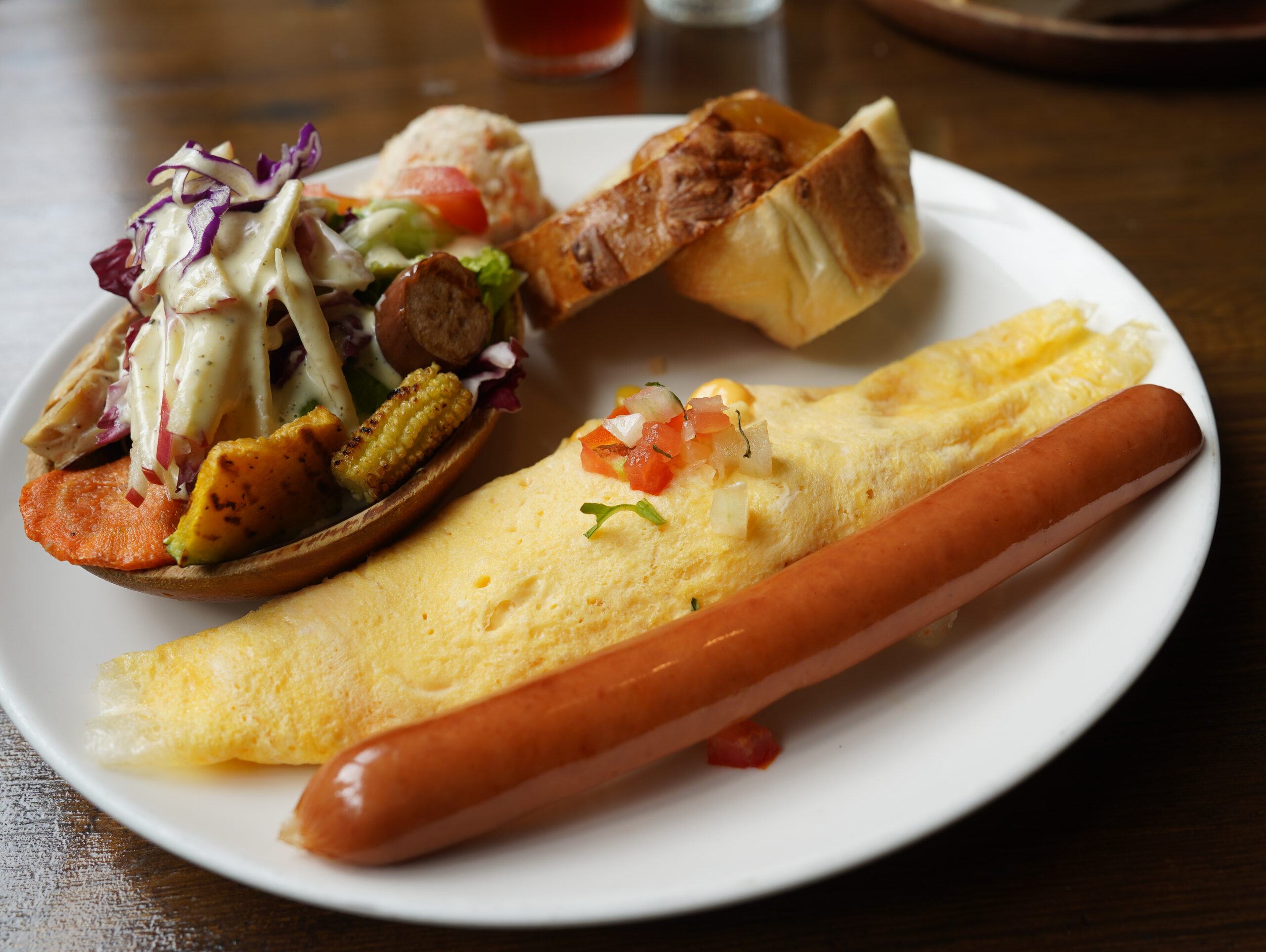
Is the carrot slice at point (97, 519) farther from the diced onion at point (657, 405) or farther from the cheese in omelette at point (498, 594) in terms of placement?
the diced onion at point (657, 405)

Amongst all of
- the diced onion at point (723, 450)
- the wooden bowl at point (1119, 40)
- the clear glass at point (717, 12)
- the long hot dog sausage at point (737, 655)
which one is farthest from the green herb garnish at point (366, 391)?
the clear glass at point (717, 12)

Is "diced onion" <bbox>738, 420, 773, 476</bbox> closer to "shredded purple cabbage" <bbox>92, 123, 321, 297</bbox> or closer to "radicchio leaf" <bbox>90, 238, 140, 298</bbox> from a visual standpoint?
"shredded purple cabbage" <bbox>92, 123, 321, 297</bbox>

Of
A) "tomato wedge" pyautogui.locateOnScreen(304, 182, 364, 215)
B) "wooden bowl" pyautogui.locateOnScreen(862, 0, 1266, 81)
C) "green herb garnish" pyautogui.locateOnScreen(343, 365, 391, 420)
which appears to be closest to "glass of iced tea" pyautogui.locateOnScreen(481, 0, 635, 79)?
"wooden bowl" pyautogui.locateOnScreen(862, 0, 1266, 81)

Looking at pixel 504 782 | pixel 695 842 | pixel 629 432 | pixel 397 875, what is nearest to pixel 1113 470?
pixel 629 432

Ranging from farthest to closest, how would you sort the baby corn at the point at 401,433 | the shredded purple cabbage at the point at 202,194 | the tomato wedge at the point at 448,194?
the tomato wedge at the point at 448,194
the shredded purple cabbage at the point at 202,194
the baby corn at the point at 401,433

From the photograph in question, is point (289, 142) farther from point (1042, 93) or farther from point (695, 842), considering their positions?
point (695, 842)
